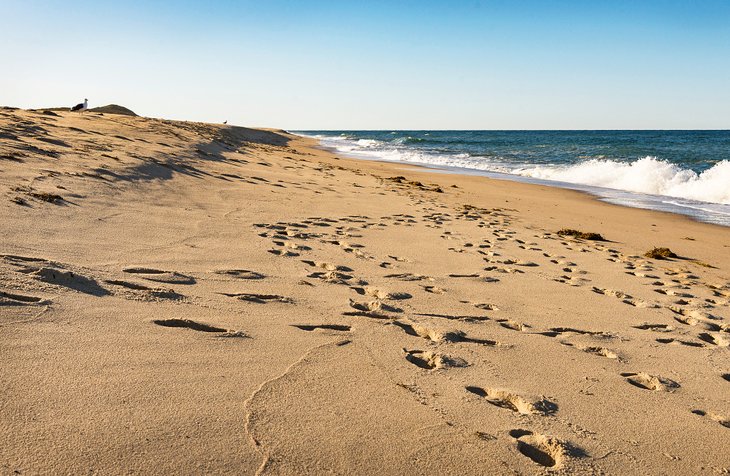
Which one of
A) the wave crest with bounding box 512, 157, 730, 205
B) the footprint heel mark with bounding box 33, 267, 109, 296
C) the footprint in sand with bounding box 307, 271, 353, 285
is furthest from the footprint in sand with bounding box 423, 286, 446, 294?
the wave crest with bounding box 512, 157, 730, 205

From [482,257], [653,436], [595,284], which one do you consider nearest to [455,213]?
[482,257]

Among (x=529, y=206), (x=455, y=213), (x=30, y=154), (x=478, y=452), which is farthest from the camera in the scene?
(x=529, y=206)

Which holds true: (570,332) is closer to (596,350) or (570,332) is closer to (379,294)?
(596,350)

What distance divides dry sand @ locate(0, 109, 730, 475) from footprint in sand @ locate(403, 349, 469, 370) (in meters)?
0.02

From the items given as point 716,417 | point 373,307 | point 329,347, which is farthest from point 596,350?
point 329,347

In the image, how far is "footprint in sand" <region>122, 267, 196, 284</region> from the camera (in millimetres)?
3816

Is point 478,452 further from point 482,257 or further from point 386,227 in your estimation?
point 386,227

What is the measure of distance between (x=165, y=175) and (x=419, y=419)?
7.14 meters

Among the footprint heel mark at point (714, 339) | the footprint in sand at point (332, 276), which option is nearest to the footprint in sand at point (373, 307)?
the footprint in sand at point (332, 276)

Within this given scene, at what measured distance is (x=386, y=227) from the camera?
7066mm

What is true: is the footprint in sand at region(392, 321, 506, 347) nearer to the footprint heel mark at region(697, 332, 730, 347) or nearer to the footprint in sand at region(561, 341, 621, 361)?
the footprint in sand at region(561, 341, 621, 361)

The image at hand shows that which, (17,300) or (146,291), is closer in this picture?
(17,300)

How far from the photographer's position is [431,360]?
3059 millimetres

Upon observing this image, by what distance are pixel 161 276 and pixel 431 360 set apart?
1.95m
